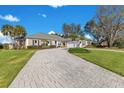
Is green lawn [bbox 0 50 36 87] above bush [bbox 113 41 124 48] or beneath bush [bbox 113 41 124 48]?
beneath

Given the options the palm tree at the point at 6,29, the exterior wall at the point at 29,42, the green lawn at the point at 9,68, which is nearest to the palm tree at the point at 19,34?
the exterior wall at the point at 29,42

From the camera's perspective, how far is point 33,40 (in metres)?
42.0

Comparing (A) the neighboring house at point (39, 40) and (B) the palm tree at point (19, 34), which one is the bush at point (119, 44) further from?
(B) the palm tree at point (19, 34)

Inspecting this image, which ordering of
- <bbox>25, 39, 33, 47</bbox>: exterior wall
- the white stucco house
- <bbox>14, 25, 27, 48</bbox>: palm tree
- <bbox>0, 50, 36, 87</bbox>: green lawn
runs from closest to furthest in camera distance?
<bbox>0, 50, 36, 87</bbox>: green lawn → <bbox>14, 25, 27, 48</bbox>: palm tree → <bbox>25, 39, 33, 47</bbox>: exterior wall → the white stucco house

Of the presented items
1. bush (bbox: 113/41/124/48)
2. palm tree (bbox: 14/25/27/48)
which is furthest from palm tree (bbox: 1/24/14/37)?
bush (bbox: 113/41/124/48)

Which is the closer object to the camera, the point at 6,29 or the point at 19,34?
the point at 6,29

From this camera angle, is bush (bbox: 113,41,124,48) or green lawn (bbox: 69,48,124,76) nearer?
green lawn (bbox: 69,48,124,76)

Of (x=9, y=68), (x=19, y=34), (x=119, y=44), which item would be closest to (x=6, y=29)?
(x=19, y=34)

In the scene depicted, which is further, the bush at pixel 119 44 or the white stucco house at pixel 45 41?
the white stucco house at pixel 45 41

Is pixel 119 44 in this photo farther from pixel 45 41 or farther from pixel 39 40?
pixel 39 40

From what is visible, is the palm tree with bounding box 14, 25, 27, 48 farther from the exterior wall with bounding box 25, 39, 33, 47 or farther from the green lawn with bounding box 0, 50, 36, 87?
the green lawn with bounding box 0, 50, 36, 87

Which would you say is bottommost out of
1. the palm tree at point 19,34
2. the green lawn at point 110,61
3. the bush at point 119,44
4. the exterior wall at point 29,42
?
the green lawn at point 110,61
